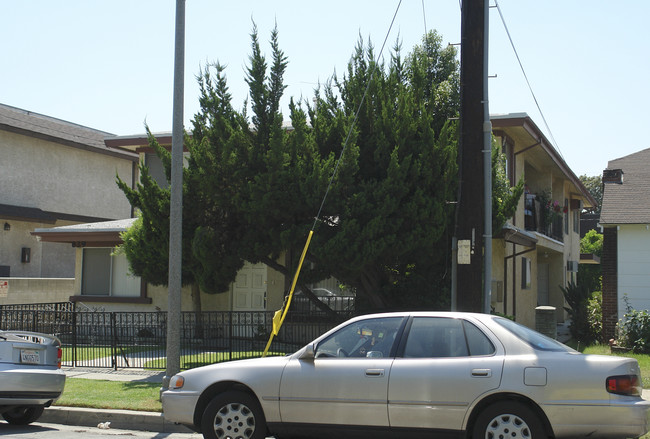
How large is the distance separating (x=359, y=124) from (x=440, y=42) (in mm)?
3035

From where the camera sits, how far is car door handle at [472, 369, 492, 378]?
6455mm

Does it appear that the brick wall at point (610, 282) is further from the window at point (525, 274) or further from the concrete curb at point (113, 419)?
the concrete curb at point (113, 419)

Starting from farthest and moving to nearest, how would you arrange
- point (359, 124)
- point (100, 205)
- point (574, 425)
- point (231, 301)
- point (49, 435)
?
1. point (100, 205)
2. point (231, 301)
3. point (359, 124)
4. point (49, 435)
5. point (574, 425)

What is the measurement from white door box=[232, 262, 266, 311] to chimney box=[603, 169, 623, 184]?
9.67 meters

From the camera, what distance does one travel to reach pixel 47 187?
29.1 m

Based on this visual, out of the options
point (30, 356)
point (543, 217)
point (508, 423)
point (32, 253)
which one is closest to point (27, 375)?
point (30, 356)

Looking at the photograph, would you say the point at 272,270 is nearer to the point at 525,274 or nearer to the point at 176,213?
the point at 525,274

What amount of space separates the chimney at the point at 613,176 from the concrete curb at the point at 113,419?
14197 millimetres

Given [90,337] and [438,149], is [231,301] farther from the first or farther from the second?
[438,149]

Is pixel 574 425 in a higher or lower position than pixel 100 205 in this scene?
lower

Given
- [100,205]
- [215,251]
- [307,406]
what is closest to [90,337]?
[215,251]

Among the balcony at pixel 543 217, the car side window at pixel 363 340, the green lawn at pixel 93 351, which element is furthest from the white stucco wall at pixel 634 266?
the car side window at pixel 363 340

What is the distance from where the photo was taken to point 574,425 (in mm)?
6199

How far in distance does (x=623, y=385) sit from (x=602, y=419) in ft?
1.19
